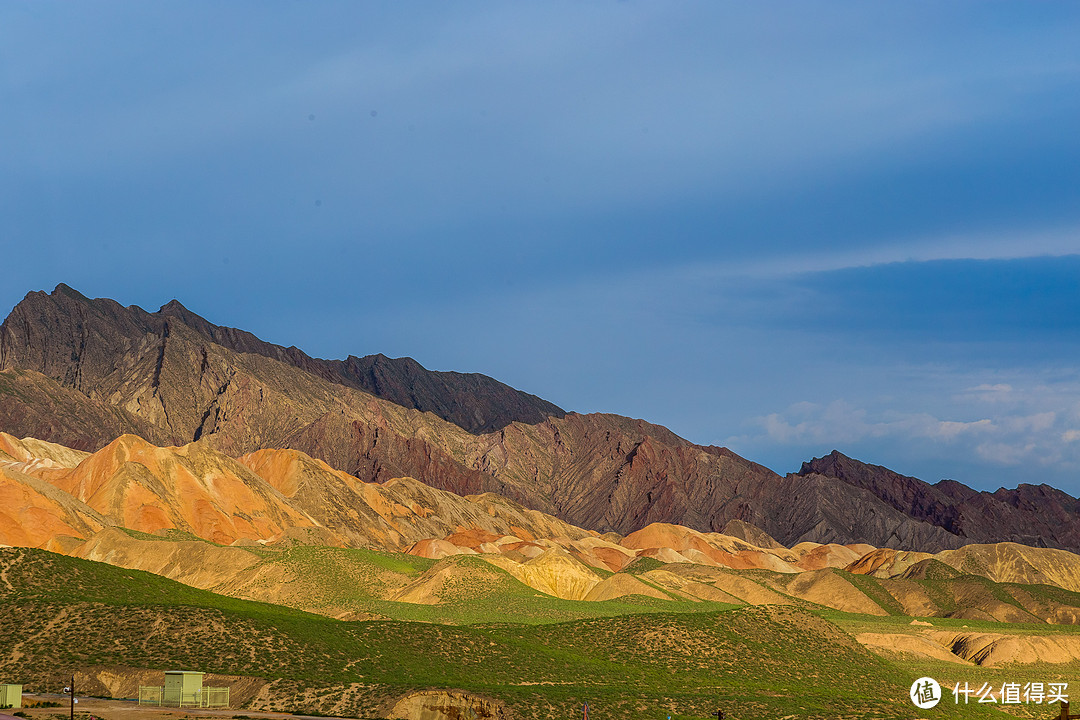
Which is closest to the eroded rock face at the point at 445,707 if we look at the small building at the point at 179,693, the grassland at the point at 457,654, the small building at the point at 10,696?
the grassland at the point at 457,654

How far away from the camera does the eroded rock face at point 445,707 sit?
66.1 meters

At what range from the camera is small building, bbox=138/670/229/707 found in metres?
64.6

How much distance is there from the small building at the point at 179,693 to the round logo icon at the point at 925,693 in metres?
48.1

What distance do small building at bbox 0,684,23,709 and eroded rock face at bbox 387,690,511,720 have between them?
1883cm

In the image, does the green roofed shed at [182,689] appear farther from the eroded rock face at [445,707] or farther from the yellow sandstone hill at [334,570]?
the yellow sandstone hill at [334,570]

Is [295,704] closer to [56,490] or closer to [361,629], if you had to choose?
[361,629]

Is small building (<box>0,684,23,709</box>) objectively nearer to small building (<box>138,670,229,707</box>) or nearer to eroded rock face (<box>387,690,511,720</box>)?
small building (<box>138,670,229,707</box>)

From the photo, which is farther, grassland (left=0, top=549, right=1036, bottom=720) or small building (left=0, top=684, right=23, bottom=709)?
grassland (left=0, top=549, right=1036, bottom=720)

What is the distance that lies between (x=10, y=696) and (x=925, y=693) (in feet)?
202

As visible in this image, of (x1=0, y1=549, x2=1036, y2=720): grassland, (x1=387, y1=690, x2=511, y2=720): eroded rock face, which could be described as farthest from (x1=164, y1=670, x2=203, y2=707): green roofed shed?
(x1=387, y1=690, x2=511, y2=720): eroded rock face

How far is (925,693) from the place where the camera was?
288ft

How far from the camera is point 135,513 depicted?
182500mm

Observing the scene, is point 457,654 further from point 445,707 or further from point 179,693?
point 179,693

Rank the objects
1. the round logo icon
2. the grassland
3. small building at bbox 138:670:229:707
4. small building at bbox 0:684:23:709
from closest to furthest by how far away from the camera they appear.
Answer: small building at bbox 0:684:23:709 < small building at bbox 138:670:229:707 < the grassland < the round logo icon
